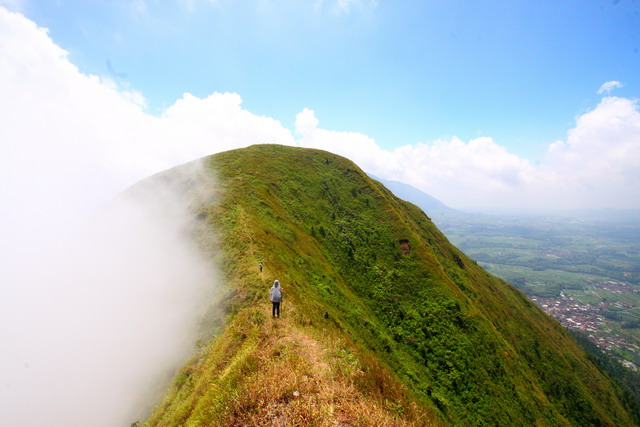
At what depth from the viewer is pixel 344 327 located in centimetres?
2545

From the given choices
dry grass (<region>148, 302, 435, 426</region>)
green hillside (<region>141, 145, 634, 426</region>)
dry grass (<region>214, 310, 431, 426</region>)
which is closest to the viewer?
dry grass (<region>214, 310, 431, 426</region>)

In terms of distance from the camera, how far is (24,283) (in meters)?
44.7

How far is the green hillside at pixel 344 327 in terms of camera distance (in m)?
10.5

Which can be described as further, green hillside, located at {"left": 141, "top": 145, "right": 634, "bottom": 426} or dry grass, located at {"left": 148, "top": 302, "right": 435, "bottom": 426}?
green hillside, located at {"left": 141, "top": 145, "right": 634, "bottom": 426}

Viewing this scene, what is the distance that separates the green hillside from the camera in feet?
34.4

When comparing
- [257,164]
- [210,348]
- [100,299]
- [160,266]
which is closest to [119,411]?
[210,348]

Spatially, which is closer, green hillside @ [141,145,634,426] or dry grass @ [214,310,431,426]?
dry grass @ [214,310,431,426]

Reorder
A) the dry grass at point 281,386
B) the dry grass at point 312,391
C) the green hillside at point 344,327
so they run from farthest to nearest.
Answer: the green hillside at point 344,327 → the dry grass at point 281,386 → the dry grass at point 312,391

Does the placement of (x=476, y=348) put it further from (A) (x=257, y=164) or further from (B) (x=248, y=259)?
(A) (x=257, y=164)

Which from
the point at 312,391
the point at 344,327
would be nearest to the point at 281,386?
the point at 312,391

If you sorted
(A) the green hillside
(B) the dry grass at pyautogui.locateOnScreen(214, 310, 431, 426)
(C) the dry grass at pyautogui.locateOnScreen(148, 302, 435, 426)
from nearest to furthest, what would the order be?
1. (B) the dry grass at pyautogui.locateOnScreen(214, 310, 431, 426)
2. (C) the dry grass at pyautogui.locateOnScreen(148, 302, 435, 426)
3. (A) the green hillside

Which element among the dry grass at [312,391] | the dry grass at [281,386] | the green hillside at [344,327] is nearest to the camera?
the dry grass at [312,391]

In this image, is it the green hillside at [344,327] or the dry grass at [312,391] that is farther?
the green hillside at [344,327]

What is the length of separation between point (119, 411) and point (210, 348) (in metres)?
9.34
